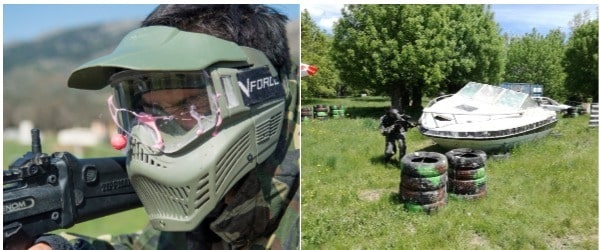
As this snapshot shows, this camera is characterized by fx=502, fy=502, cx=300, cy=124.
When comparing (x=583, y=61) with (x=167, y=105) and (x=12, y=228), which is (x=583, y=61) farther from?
(x=12, y=228)

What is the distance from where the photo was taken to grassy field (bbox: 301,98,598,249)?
2.38 meters

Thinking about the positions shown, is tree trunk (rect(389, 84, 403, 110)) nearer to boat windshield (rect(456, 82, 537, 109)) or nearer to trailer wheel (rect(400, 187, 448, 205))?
boat windshield (rect(456, 82, 537, 109))

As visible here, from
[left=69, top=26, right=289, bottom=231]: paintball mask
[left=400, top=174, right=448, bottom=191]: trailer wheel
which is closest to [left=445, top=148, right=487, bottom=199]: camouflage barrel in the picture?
[left=400, top=174, right=448, bottom=191]: trailer wheel

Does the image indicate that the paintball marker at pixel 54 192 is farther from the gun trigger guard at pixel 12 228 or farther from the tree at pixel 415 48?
the tree at pixel 415 48

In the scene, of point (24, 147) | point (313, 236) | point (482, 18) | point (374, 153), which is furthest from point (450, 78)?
point (24, 147)

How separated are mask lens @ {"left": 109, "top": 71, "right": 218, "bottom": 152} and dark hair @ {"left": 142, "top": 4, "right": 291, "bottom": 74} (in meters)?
0.20

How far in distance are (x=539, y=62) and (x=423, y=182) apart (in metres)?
0.81

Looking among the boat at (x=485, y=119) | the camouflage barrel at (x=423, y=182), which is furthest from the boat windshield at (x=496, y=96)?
the camouflage barrel at (x=423, y=182)

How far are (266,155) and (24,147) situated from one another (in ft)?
3.22

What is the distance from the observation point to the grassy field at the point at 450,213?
7.82 ft

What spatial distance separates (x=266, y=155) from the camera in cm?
182

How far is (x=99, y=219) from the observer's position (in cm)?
199

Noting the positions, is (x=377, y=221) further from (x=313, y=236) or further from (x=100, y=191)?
(x=100, y=191)

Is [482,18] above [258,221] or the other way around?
above
